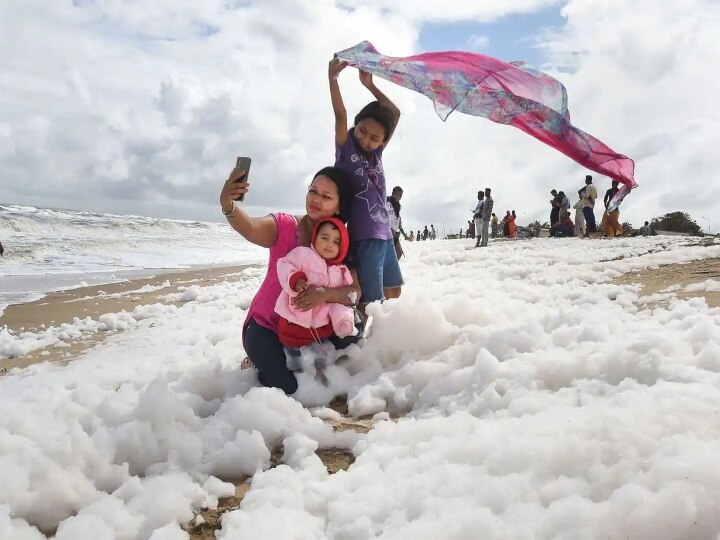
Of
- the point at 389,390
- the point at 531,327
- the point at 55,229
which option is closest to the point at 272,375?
the point at 389,390

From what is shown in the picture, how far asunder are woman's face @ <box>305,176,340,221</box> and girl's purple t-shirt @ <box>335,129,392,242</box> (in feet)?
1.28

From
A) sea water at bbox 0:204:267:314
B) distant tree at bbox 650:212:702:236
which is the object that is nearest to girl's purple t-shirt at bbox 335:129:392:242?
sea water at bbox 0:204:267:314

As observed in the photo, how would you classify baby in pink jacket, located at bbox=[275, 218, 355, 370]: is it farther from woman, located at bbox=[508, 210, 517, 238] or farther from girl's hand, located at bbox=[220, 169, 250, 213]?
woman, located at bbox=[508, 210, 517, 238]

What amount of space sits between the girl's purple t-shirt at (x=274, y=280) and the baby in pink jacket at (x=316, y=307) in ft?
0.31

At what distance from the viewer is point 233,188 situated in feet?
9.51

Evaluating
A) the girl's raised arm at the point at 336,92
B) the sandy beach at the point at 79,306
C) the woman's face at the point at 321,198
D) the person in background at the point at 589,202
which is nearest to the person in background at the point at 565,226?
the person in background at the point at 589,202

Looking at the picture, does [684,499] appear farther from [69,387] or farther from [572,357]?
[69,387]

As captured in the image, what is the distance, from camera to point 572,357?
8.79 feet

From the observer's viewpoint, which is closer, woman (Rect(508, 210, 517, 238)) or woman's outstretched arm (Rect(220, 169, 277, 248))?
woman's outstretched arm (Rect(220, 169, 277, 248))

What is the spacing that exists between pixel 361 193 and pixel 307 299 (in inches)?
40.2

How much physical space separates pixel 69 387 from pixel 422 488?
99.2 inches

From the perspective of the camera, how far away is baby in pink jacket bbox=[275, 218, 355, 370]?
3217 millimetres

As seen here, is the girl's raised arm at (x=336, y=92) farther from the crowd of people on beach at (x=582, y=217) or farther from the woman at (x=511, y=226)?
the woman at (x=511, y=226)

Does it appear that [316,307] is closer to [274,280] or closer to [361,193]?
[274,280]
